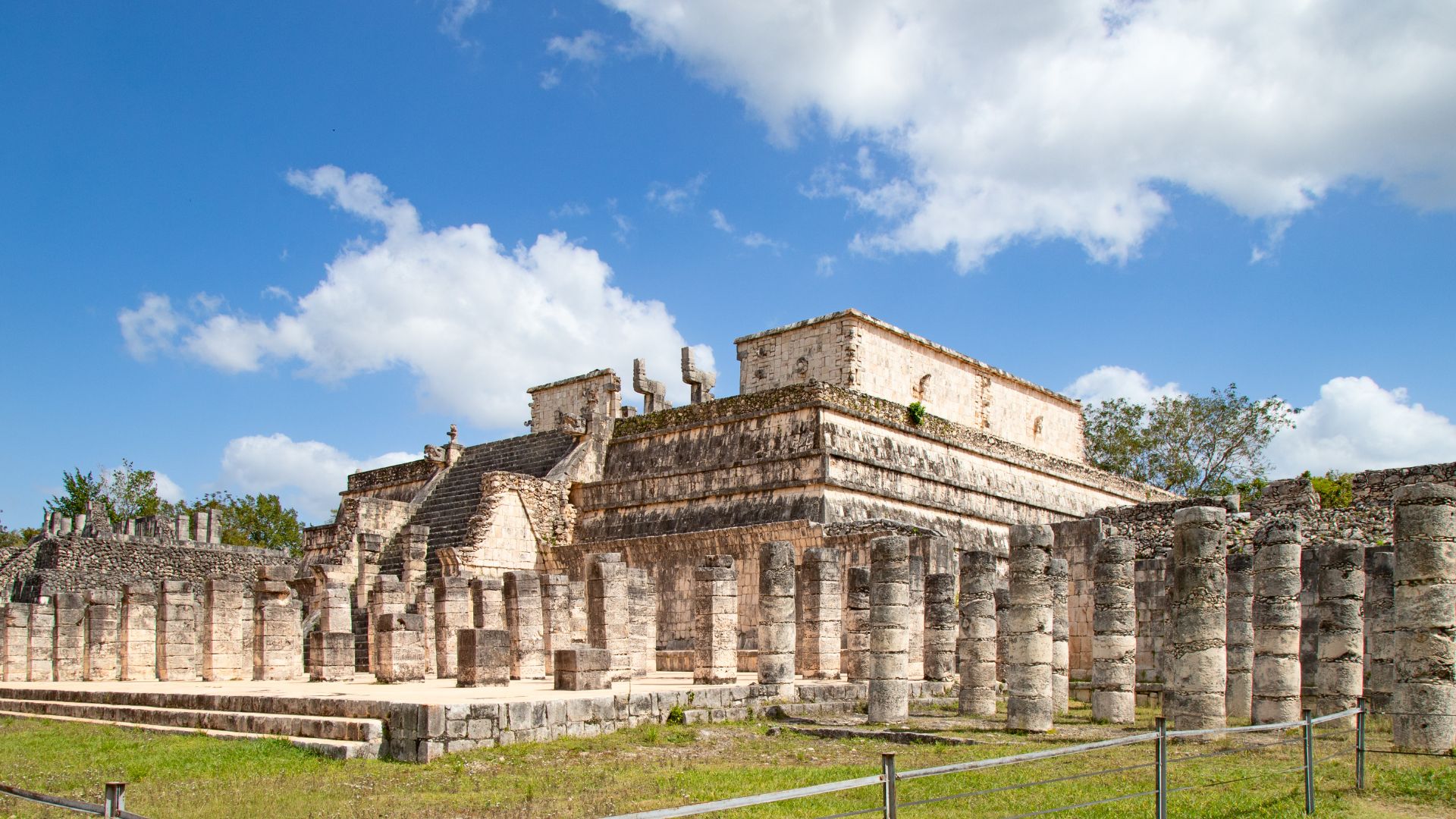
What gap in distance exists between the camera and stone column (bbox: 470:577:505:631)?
1669 centimetres

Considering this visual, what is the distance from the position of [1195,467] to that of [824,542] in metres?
21.2

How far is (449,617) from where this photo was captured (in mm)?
17172

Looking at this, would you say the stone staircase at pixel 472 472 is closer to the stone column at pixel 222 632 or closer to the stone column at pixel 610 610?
the stone column at pixel 222 632

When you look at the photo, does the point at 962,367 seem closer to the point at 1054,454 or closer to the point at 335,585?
the point at 1054,454

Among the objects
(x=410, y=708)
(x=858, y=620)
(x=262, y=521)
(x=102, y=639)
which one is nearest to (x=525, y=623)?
(x=858, y=620)

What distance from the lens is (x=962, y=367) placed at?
27672 mm

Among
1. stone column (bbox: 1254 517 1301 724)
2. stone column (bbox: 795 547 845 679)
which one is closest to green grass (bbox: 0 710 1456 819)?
stone column (bbox: 1254 517 1301 724)

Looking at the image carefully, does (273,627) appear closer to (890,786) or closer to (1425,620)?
(1425,620)

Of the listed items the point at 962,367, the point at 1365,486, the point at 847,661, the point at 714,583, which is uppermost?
the point at 962,367

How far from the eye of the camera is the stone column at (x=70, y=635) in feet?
65.3

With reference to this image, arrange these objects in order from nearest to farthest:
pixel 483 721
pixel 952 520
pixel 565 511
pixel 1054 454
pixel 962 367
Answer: pixel 483 721, pixel 952 520, pixel 565 511, pixel 962 367, pixel 1054 454

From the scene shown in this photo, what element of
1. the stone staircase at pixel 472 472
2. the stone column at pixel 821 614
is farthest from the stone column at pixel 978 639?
the stone staircase at pixel 472 472

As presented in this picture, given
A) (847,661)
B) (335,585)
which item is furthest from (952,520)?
(335,585)

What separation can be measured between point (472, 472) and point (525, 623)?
39.2 ft
